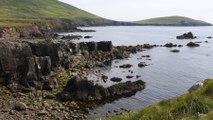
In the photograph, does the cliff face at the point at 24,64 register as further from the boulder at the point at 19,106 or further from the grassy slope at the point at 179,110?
the grassy slope at the point at 179,110

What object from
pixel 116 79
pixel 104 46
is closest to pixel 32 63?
pixel 116 79

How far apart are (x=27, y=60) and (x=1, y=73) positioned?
5.56 meters

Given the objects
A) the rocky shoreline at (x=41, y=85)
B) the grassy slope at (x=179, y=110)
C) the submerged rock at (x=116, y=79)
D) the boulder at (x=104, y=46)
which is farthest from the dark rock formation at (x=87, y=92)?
the boulder at (x=104, y=46)

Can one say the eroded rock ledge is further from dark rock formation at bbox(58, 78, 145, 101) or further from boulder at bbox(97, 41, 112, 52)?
boulder at bbox(97, 41, 112, 52)

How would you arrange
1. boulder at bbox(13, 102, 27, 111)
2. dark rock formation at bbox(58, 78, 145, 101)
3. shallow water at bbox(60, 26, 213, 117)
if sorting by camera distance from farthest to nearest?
dark rock formation at bbox(58, 78, 145, 101), shallow water at bbox(60, 26, 213, 117), boulder at bbox(13, 102, 27, 111)

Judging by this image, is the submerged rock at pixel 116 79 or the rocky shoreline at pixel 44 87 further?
the submerged rock at pixel 116 79

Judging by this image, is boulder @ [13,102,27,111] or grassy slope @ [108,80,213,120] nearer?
grassy slope @ [108,80,213,120]

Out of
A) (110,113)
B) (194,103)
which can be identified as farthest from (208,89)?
(110,113)

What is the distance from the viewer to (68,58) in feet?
261

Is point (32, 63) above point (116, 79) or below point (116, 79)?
above

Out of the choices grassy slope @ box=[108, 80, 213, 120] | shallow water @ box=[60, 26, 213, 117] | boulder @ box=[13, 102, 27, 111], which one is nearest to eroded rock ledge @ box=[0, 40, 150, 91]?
shallow water @ box=[60, 26, 213, 117]

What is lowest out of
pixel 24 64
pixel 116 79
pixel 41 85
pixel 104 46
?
pixel 116 79

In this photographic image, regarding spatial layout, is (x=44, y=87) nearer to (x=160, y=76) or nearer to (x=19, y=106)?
(x=19, y=106)

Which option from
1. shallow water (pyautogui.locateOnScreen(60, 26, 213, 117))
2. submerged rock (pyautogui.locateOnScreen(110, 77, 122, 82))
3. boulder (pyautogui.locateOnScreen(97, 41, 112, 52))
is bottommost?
shallow water (pyautogui.locateOnScreen(60, 26, 213, 117))
